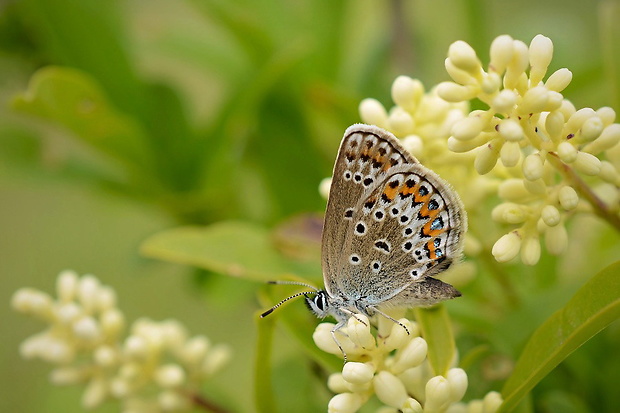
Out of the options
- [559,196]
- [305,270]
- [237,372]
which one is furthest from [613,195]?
[237,372]

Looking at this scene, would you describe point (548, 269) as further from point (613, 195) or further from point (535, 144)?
point (535, 144)

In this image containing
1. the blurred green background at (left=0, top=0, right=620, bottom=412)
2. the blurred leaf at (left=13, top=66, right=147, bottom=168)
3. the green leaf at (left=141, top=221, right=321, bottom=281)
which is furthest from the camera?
the blurred green background at (left=0, top=0, right=620, bottom=412)

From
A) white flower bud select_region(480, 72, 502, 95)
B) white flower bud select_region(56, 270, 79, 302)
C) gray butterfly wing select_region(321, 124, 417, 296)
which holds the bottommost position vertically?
white flower bud select_region(480, 72, 502, 95)

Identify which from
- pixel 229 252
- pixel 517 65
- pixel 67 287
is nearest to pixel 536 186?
pixel 517 65

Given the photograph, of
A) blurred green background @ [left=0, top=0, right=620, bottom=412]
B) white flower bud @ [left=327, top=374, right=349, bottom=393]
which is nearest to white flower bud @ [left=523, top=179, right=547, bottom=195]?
white flower bud @ [left=327, top=374, right=349, bottom=393]

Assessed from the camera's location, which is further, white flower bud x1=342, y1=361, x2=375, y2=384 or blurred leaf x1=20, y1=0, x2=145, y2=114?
blurred leaf x1=20, y1=0, x2=145, y2=114

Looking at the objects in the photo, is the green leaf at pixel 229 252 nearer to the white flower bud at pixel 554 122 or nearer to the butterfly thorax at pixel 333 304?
the butterfly thorax at pixel 333 304

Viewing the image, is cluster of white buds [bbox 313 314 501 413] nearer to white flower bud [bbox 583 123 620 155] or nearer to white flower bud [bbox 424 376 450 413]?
white flower bud [bbox 424 376 450 413]
